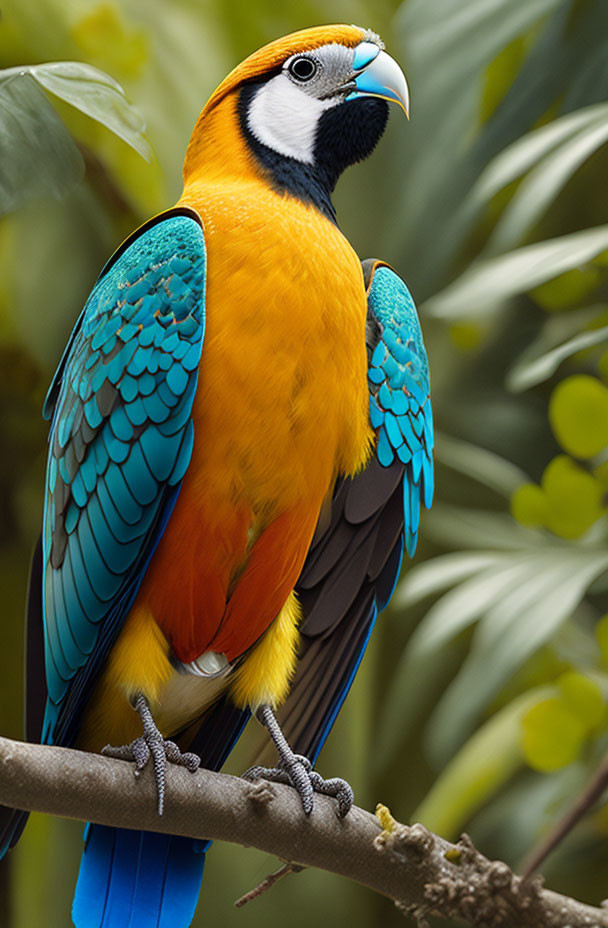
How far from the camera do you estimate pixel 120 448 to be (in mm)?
1190

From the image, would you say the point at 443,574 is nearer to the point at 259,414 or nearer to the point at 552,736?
the point at 552,736

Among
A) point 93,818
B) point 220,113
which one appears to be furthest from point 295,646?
point 220,113

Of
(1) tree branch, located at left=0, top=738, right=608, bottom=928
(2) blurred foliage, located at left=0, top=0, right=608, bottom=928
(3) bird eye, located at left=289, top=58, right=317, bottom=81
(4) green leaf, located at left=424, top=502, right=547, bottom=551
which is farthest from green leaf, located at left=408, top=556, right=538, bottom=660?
(3) bird eye, located at left=289, top=58, right=317, bottom=81

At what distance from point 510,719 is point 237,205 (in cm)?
117

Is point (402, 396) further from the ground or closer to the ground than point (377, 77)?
closer to the ground

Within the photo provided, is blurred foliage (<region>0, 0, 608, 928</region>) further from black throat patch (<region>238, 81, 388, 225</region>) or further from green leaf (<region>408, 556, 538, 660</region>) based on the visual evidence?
black throat patch (<region>238, 81, 388, 225</region>)

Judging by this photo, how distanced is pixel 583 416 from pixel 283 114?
1.76ft

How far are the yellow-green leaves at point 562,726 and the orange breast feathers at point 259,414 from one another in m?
0.39

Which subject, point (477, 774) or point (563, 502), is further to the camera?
point (477, 774)

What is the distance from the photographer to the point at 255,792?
109 cm

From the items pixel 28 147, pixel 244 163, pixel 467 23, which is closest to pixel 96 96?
pixel 28 147

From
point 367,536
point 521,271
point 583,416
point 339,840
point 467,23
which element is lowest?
point 339,840

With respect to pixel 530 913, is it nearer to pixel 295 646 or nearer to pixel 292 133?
pixel 295 646

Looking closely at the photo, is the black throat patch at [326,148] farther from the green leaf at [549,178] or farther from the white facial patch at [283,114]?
the green leaf at [549,178]
